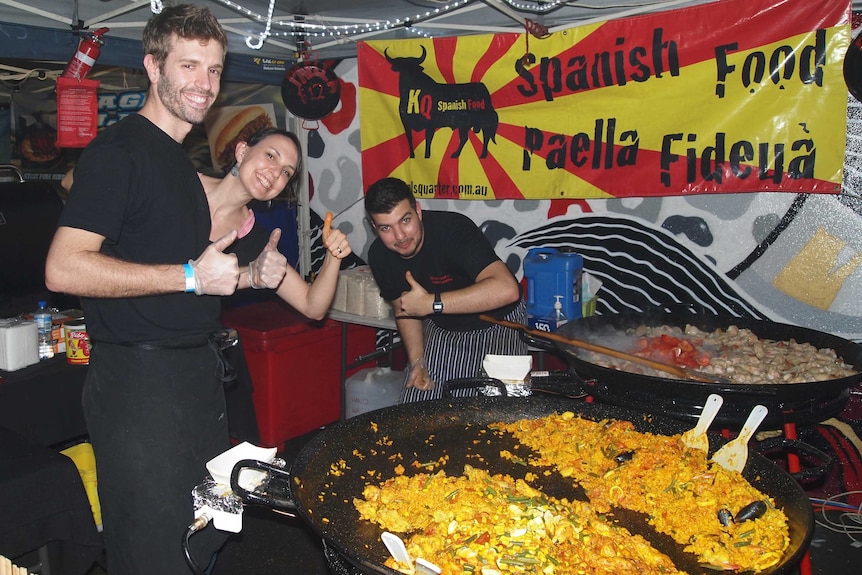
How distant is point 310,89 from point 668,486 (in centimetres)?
480

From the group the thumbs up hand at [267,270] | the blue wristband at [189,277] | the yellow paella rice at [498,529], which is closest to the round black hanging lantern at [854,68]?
the yellow paella rice at [498,529]

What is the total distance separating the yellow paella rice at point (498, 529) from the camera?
5.86 feet

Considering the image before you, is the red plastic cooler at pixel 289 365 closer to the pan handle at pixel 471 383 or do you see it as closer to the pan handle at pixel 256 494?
the pan handle at pixel 471 383

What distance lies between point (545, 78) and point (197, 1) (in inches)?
105

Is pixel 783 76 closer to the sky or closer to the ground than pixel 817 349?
closer to the sky

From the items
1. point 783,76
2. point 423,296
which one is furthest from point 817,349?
point 423,296

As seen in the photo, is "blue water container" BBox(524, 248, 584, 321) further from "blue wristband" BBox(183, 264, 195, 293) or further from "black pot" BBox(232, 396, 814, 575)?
"blue wristband" BBox(183, 264, 195, 293)

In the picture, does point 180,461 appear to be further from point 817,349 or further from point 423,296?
point 817,349

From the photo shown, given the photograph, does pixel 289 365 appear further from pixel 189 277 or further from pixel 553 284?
pixel 189 277

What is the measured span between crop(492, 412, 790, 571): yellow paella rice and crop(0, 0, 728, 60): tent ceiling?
10.4 feet

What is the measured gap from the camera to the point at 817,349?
3.75 metres

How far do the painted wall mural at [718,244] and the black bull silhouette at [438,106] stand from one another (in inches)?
25.8

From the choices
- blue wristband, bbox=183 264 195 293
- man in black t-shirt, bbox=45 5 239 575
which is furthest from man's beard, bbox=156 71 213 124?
A: blue wristband, bbox=183 264 195 293

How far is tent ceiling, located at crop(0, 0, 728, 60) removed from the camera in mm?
4348
